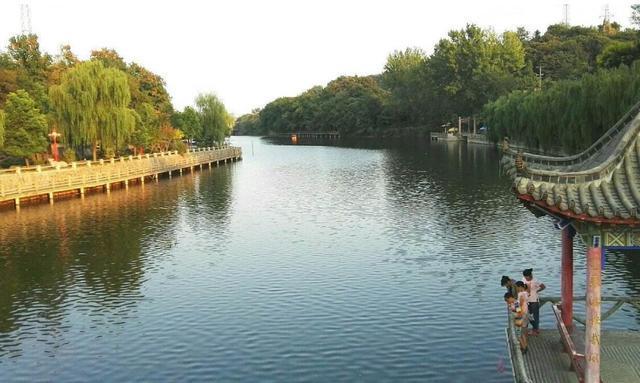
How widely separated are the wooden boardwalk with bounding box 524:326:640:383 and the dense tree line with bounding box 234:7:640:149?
5721cm

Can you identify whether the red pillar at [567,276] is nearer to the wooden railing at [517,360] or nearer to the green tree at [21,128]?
the wooden railing at [517,360]

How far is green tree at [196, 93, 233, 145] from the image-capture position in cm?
9331

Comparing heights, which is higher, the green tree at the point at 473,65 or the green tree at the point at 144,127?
the green tree at the point at 473,65

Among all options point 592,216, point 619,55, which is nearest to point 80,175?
point 592,216

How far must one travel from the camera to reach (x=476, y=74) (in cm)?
11169

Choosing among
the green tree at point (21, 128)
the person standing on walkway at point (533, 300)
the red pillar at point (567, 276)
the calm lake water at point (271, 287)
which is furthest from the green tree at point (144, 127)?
the red pillar at point (567, 276)

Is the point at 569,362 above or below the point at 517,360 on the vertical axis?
below

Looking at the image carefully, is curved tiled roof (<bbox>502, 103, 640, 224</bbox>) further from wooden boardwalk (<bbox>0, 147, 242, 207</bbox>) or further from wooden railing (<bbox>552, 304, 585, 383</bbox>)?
wooden boardwalk (<bbox>0, 147, 242, 207</bbox>)

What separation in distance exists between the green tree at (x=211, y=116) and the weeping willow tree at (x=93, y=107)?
1421 inches

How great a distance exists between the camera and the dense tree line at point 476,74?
9747 cm

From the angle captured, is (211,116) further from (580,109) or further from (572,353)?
(572,353)

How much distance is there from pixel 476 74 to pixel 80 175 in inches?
3191

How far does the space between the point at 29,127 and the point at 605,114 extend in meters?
41.0

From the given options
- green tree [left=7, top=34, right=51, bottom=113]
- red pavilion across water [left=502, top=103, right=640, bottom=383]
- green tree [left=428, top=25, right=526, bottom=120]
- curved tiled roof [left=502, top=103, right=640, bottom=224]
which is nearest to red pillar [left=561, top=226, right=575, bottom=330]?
red pavilion across water [left=502, top=103, right=640, bottom=383]
